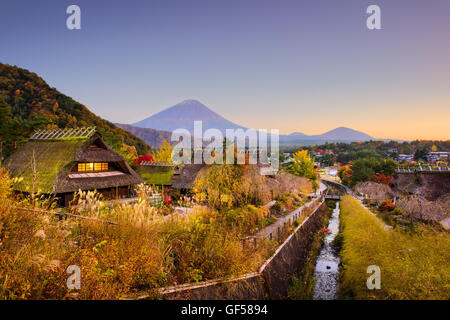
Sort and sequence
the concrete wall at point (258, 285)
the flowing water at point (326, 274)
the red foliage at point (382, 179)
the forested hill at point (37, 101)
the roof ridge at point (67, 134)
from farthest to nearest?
the forested hill at point (37, 101) < the red foliage at point (382, 179) < the roof ridge at point (67, 134) < the flowing water at point (326, 274) < the concrete wall at point (258, 285)

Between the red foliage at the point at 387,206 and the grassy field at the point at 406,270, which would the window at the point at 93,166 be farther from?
the red foliage at the point at 387,206

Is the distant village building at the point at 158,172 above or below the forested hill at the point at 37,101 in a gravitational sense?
below

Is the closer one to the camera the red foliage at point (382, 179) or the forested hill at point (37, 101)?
the red foliage at point (382, 179)

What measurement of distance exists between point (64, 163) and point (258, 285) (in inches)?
584

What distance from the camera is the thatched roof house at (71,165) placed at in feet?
49.9

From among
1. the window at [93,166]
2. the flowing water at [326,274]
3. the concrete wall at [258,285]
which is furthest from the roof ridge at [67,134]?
the flowing water at [326,274]

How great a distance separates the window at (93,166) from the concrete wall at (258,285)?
1388 cm

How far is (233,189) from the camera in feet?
46.1

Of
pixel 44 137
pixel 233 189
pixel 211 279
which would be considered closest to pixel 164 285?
pixel 211 279

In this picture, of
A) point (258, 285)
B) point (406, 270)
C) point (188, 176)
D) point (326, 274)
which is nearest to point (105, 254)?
point (258, 285)

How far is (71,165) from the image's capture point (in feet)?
52.9

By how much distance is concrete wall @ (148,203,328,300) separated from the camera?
457 cm
